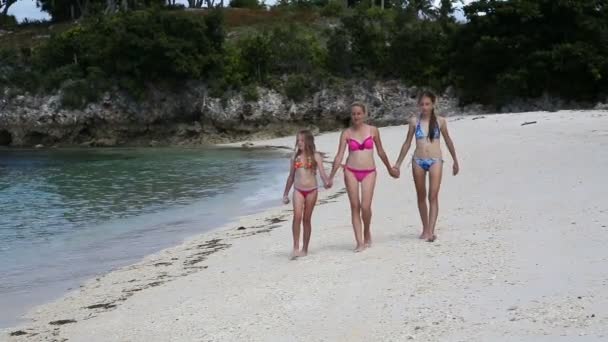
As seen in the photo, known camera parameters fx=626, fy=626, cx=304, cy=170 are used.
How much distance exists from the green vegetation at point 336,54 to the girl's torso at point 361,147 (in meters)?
28.2

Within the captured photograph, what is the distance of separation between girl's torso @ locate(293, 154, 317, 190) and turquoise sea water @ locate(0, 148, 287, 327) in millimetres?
2781

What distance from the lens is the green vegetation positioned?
108ft

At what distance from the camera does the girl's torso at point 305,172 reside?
255 inches

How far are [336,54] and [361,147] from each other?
109 feet

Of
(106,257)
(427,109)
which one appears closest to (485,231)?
(427,109)

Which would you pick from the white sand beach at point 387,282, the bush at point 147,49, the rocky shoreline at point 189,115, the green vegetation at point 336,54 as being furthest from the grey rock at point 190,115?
the white sand beach at point 387,282

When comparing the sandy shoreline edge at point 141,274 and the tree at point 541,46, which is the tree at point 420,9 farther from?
the sandy shoreline edge at point 141,274

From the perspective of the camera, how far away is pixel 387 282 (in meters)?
5.12

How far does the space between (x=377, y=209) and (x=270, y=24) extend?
3839cm

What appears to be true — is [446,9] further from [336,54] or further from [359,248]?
[359,248]

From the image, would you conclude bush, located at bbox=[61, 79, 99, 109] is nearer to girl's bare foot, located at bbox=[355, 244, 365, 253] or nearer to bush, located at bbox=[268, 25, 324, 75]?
bush, located at bbox=[268, 25, 324, 75]

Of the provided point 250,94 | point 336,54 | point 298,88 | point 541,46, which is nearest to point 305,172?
point 541,46

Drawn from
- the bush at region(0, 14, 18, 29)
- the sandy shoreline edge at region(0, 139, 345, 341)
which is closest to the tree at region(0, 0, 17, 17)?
the bush at region(0, 14, 18, 29)

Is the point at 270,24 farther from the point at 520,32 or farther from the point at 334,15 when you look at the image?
the point at 520,32
